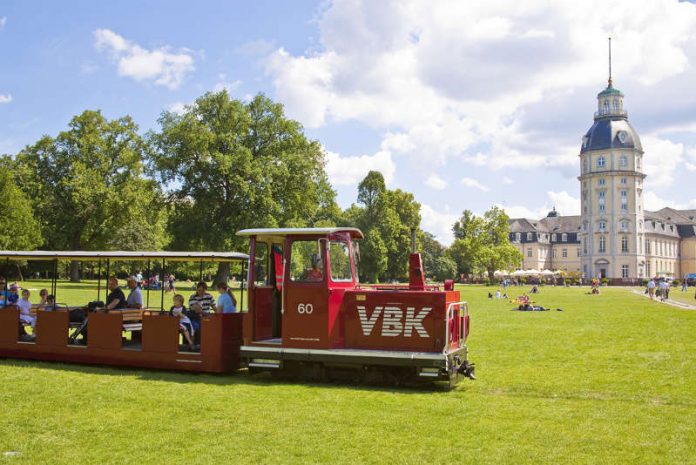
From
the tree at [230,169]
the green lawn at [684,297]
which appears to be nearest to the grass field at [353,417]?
the green lawn at [684,297]

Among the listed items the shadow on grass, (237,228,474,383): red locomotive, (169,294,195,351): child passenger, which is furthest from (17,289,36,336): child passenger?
(237,228,474,383): red locomotive

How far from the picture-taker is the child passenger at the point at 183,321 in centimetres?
1442

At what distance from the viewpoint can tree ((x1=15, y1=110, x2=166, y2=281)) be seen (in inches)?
2537

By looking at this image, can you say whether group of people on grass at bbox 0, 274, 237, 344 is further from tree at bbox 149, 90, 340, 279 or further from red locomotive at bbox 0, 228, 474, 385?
tree at bbox 149, 90, 340, 279

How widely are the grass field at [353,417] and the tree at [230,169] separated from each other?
131ft

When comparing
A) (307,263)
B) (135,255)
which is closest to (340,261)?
(307,263)

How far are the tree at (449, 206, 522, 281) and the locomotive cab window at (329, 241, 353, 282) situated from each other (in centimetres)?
8718

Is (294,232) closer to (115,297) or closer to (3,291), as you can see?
(115,297)

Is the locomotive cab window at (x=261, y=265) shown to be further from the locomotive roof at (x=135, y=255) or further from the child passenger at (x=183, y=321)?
the child passenger at (x=183, y=321)

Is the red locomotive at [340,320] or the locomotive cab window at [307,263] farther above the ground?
the locomotive cab window at [307,263]

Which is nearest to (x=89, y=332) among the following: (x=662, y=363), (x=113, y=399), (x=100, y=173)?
(x=113, y=399)

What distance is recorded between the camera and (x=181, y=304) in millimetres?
15242

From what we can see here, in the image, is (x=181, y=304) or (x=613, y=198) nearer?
(x=181, y=304)

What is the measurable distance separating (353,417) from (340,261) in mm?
4067
